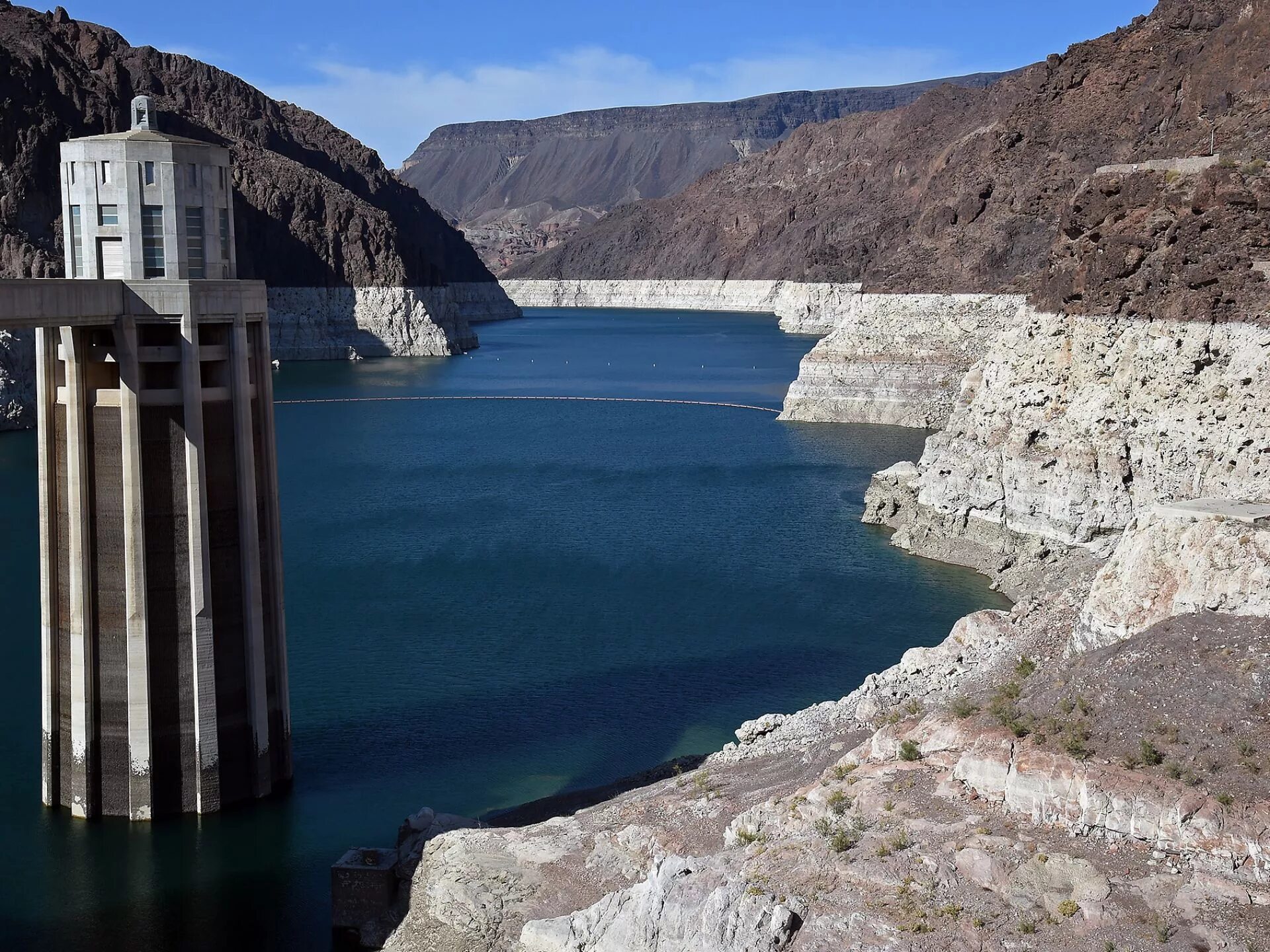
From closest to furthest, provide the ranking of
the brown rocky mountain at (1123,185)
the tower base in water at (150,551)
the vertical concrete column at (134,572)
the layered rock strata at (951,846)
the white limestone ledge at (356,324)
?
the layered rock strata at (951,846) → the vertical concrete column at (134,572) → the tower base in water at (150,551) → the brown rocky mountain at (1123,185) → the white limestone ledge at (356,324)

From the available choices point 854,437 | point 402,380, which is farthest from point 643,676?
point 402,380

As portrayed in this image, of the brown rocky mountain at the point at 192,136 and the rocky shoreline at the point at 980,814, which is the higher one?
the brown rocky mountain at the point at 192,136

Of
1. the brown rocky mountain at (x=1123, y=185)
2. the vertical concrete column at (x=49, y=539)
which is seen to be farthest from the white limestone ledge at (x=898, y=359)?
the vertical concrete column at (x=49, y=539)

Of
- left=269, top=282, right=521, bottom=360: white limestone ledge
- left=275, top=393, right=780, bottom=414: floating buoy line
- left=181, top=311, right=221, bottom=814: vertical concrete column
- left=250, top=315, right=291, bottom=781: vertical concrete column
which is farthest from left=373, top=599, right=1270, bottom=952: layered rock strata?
left=269, top=282, right=521, bottom=360: white limestone ledge

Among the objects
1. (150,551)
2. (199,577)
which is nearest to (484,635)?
(199,577)

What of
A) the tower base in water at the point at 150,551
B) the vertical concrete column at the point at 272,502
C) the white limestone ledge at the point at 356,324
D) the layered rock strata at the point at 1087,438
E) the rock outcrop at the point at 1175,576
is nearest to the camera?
the rock outcrop at the point at 1175,576

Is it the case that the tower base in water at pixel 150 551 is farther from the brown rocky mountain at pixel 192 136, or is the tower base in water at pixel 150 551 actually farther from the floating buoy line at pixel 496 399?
the floating buoy line at pixel 496 399

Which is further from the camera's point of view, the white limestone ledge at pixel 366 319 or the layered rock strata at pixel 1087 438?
the white limestone ledge at pixel 366 319
